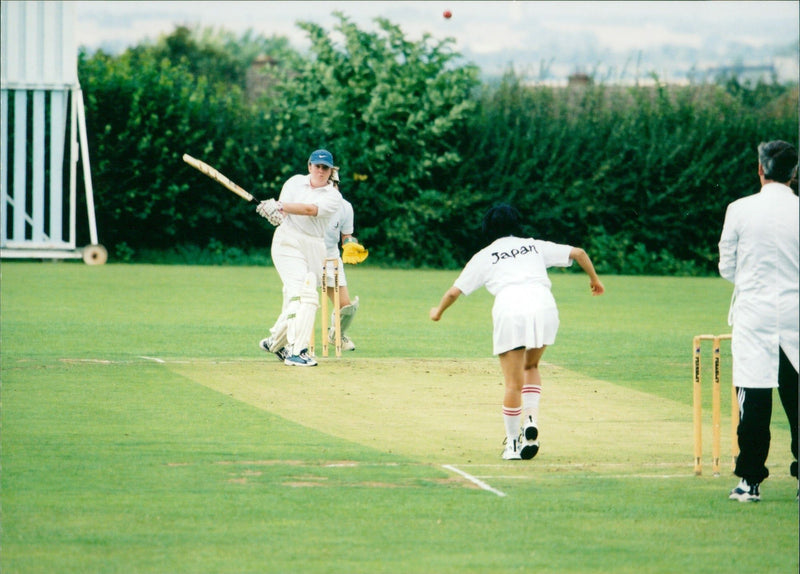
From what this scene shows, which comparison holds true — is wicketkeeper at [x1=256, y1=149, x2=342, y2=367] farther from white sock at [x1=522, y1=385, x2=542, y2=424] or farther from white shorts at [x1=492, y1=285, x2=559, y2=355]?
white shorts at [x1=492, y1=285, x2=559, y2=355]

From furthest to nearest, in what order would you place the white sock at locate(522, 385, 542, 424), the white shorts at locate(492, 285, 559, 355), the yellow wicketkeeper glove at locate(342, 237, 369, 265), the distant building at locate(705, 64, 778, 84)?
the distant building at locate(705, 64, 778, 84) < the yellow wicketkeeper glove at locate(342, 237, 369, 265) < the white sock at locate(522, 385, 542, 424) < the white shorts at locate(492, 285, 559, 355)

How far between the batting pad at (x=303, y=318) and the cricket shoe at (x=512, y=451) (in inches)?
164

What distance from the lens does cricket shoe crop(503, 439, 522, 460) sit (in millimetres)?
8305

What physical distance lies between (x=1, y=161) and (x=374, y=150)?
786 centimetres

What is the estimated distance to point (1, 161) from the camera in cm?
2517

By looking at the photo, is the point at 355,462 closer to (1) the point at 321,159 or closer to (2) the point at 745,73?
(1) the point at 321,159

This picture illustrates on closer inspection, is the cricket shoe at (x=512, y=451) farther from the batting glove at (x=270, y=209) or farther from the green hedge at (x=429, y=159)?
the green hedge at (x=429, y=159)

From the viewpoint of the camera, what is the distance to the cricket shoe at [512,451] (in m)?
8.30

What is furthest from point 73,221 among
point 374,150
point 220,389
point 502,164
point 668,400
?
point 668,400

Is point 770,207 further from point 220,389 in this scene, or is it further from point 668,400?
point 220,389

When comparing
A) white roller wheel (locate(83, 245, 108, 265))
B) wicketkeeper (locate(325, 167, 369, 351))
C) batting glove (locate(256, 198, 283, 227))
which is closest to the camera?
batting glove (locate(256, 198, 283, 227))

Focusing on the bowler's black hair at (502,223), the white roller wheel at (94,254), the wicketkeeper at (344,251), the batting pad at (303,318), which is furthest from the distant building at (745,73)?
the bowler's black hair at (502,223)

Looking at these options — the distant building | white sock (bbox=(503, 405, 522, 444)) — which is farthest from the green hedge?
white sock (bbox=(503, 405, 522, 444))

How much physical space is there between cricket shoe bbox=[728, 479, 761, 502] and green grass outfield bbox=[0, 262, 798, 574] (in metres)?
0.06
